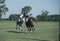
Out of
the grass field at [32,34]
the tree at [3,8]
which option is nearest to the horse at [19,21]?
the grass field at [32,34]

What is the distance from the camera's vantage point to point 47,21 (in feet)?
6.16

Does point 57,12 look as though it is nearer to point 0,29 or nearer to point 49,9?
point 49,9

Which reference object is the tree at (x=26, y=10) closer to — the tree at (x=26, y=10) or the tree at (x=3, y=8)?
the tree at (x=26, y=10)

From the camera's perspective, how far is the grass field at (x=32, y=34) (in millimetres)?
1827

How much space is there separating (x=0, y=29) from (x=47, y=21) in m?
0.59

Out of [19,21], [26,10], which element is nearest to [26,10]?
[26,10]

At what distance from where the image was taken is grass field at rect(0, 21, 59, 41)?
1827mm

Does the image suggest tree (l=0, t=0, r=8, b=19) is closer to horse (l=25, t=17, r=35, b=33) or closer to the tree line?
the tree line

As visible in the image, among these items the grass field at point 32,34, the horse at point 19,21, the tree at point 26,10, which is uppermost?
the tree at point 26,10

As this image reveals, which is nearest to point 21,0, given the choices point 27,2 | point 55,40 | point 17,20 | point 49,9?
point 27,2

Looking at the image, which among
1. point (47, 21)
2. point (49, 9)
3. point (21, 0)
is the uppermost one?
point (21, 0)

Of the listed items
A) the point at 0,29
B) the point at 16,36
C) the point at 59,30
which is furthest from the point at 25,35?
the point at 59,30

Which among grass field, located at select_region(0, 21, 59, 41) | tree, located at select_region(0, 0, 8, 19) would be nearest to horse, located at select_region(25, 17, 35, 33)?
grass field, located at select_region(0, 21, 59, 41)

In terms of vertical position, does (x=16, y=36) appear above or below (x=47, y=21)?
below
